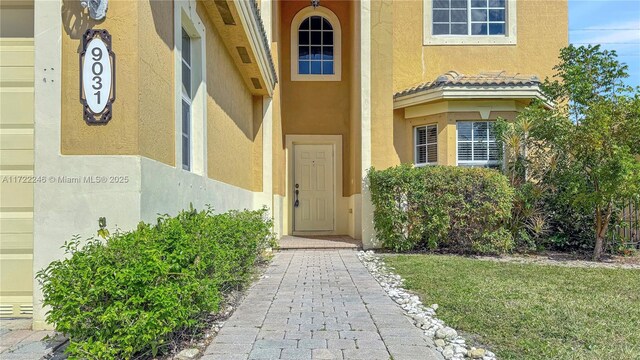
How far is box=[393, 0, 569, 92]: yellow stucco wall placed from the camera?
12438 millimetres

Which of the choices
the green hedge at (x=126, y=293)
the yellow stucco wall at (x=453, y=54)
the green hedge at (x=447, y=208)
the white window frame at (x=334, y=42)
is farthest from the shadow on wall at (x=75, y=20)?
the yellow stucco wall at (x=453, y=54)

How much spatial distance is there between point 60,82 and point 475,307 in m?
4.57

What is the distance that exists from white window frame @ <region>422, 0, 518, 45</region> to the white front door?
4.11m

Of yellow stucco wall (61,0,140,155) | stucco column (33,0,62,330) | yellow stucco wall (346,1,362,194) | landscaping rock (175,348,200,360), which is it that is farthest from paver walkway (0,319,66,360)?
yellow stucco wall (346,1,362,194)

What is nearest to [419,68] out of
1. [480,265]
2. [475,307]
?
[480,265]

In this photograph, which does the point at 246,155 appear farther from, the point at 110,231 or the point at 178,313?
the point at 178,313

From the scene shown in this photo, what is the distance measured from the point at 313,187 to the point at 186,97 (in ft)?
25.0

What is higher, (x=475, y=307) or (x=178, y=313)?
(x=178, y=313)

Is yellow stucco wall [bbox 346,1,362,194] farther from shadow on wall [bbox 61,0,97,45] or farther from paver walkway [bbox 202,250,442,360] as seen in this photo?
shadow on wall [bbox 61,0,97,45]

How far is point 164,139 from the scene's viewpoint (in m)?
4.47

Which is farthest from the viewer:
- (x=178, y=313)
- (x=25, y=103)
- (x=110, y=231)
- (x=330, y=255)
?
(x=330, y=255)

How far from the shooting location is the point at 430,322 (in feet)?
14.5

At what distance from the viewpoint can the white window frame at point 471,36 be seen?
1241 cm

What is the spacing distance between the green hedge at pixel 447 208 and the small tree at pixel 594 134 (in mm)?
1211
